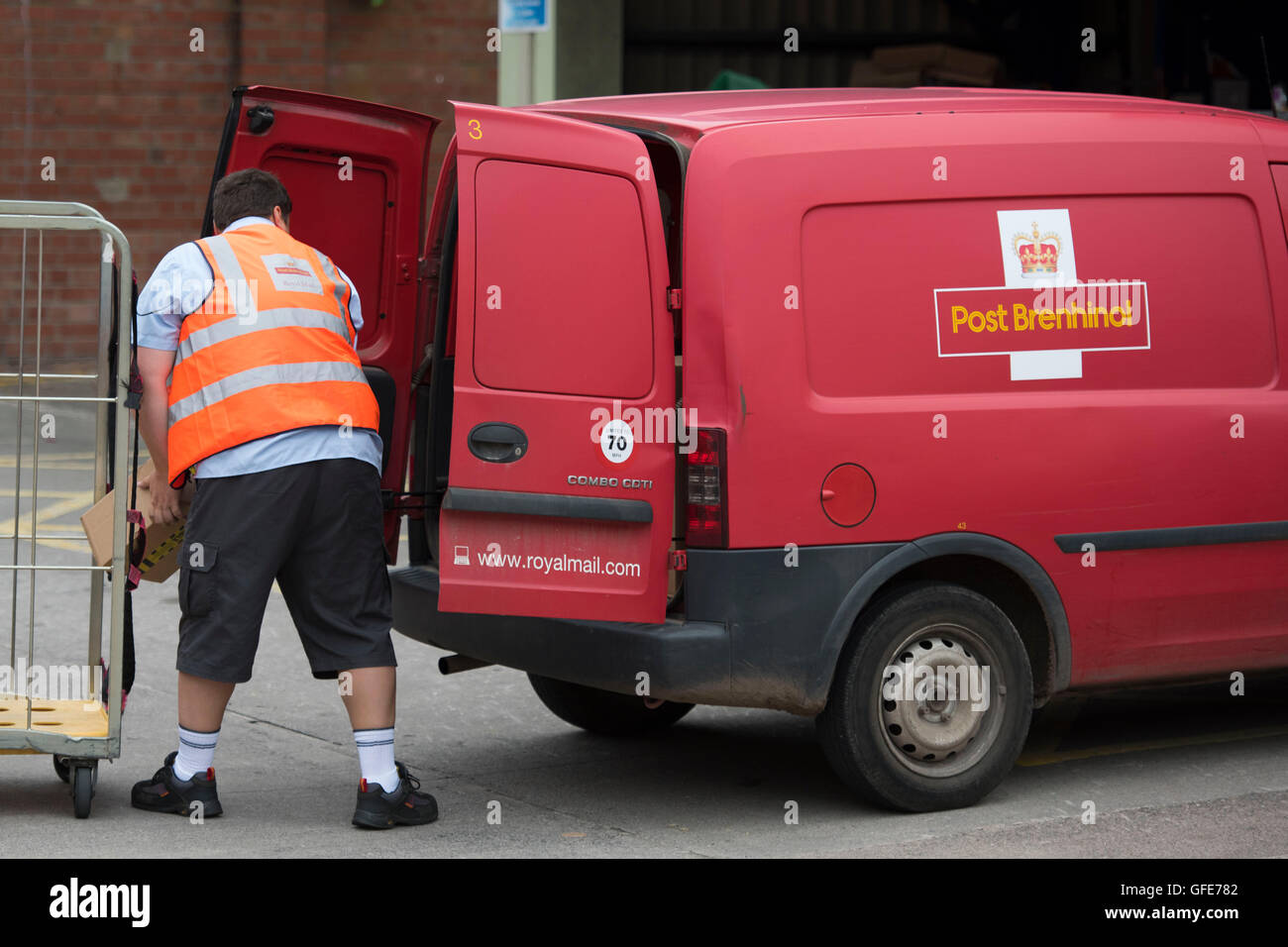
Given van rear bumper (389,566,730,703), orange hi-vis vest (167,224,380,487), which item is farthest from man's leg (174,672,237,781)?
van rear bumper (389,566,730,703)

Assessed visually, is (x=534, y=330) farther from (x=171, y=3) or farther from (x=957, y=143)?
(x=171, y=3)

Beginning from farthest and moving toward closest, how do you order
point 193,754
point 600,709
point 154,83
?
1. point 154,83
2. point 600,709
3. point 193,754

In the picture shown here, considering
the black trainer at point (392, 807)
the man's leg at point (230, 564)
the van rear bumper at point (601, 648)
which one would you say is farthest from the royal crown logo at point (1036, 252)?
the black trainer at point (392, 807)

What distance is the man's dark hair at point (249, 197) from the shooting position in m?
5.11

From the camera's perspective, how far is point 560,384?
489 cm

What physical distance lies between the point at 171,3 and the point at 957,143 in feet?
31.7

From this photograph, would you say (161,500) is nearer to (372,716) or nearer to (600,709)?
(372,716)

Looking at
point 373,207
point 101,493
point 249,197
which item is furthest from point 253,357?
point 373,207

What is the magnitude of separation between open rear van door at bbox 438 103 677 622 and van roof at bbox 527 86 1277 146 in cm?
27

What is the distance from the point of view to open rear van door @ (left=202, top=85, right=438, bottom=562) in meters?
5.64

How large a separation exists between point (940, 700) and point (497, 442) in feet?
5.00

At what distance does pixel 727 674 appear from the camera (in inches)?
193

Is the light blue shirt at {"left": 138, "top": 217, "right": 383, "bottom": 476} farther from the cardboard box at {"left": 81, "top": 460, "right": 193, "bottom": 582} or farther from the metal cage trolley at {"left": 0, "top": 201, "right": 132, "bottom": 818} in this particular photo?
the cardboard box at {"left": 81, "top": 460, "right": 193, "bottom": 582}

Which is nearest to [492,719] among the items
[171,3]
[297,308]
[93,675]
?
[93,675]
